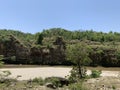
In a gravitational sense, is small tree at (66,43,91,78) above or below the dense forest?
below

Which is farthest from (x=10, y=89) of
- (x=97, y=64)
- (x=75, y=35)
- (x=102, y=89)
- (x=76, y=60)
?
(x=75, y=35)

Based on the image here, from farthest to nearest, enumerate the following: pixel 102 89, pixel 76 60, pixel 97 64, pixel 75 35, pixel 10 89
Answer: pixel 75 35, pixel 97 64, pixel 76 60, pixel 10 89, pixel 102 89

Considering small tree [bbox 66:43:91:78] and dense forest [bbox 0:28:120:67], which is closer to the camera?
small tree [bbox 66:43:91:78]

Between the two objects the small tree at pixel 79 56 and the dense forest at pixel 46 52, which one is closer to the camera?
the small tree at pixel 79 56

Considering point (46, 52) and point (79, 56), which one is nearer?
point (79, 56)

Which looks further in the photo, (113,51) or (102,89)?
(113,51)

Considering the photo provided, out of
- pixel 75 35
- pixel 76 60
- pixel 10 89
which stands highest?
pixel 75 35

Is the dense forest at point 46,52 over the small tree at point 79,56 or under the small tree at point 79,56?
over

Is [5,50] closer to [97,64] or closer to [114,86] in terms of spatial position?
[97,64]

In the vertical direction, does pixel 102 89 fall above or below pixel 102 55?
below

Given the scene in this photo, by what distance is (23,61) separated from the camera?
6888cm

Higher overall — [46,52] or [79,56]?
[46,52]

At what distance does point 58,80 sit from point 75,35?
6910 centimetres

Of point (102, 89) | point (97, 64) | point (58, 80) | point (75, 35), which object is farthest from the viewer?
point (75, 35)
